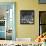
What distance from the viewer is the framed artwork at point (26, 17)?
205 inches

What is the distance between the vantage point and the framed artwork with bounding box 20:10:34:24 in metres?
5.22

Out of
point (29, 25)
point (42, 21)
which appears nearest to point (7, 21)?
point (29, 25)

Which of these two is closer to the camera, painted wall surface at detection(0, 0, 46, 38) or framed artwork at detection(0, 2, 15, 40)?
painted wall surface at detection(0, 0, 46, 38)

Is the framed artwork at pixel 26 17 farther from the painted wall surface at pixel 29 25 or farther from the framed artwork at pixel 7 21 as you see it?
the framed artwork at pixel 7 21

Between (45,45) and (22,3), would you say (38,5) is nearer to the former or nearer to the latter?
(22,3)

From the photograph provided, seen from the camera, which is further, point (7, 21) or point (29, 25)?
point (7, 21)

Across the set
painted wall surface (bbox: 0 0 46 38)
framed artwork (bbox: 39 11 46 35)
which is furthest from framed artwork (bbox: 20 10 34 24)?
framed artwork (bbox: 39 11 46 35)

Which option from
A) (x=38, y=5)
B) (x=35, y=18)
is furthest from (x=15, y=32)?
(x=38, y=5)

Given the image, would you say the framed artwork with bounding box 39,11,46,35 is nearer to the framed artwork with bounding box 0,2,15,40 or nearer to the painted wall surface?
the painted wall surface

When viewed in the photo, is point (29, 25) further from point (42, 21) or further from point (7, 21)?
point (7, 21)

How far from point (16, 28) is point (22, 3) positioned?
0.95 metres

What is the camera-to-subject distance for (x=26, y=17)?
528 centimetres

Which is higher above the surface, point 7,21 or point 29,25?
point 7,21

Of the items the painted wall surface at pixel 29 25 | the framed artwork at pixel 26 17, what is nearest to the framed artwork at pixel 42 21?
the painted wall surface at pixel 29 25
